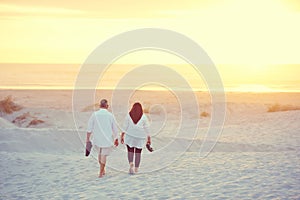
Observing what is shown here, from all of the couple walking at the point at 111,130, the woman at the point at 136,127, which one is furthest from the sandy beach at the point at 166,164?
the woman at the point at 136,127

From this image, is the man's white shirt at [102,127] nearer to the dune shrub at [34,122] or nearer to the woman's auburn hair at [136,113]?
the woman's auburn hair at [136,113]

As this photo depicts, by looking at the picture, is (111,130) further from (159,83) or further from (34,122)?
(159,83)

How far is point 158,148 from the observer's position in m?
17.9

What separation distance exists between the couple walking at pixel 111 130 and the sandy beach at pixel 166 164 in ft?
2.28

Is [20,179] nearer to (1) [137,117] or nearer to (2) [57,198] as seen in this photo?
(2) [57,198]

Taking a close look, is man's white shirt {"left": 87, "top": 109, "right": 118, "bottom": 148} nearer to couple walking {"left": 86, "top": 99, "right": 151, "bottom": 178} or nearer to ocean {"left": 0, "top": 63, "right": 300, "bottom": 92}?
couple walking {"left": 86, "top": 99, "right": 151, "bottom": 178}

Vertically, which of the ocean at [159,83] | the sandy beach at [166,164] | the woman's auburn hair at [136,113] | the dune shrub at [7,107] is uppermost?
the ocean at [159,83]

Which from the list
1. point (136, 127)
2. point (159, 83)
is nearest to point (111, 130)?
point (136, 127)

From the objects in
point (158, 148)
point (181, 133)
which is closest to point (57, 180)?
point (158, 148)

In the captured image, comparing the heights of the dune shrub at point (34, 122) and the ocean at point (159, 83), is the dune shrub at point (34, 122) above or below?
below

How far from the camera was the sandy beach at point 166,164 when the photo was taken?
10469mm

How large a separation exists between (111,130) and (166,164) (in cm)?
278

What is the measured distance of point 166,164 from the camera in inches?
544

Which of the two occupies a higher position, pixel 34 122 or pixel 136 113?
pixel 34 122
